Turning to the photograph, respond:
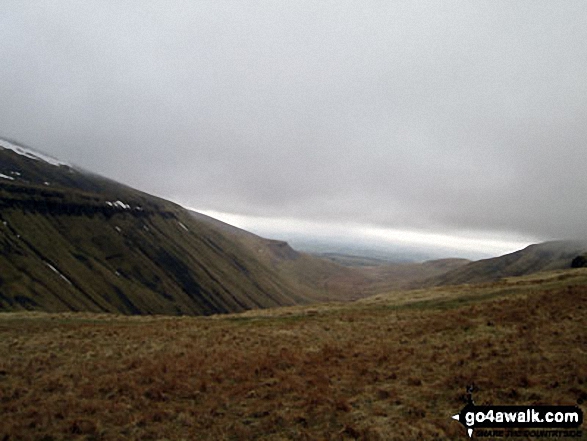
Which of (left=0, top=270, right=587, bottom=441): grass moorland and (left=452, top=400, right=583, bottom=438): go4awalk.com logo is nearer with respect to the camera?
(left=452, top=400, right=583, bottom=438): go4awalk.com logo

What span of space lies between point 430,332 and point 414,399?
11.1 meters

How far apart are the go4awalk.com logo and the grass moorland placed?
1.85 feet

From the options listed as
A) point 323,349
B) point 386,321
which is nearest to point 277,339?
point 323,349

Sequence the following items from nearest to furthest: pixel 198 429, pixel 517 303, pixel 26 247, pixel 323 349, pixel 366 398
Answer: pixel 198 429 < pixel 366 398 < pixel 323 349 < pixel 517 303 < pixel 26 247

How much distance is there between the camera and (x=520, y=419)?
34.9 ft

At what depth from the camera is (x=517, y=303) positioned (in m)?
28.3

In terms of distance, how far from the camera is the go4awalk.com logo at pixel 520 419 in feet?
32.7

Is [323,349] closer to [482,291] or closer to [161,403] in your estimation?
[161,403]

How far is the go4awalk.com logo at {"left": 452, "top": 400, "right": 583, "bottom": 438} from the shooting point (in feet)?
32.7

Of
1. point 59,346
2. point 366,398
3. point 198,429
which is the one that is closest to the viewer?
point 198,429

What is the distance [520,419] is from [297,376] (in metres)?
9.13

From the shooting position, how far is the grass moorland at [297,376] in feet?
40.1

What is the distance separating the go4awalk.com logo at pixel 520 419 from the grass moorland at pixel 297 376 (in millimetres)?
565

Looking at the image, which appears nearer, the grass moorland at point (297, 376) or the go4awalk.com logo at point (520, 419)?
the go4awalk.com logo at point (520, 419)
